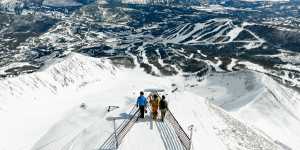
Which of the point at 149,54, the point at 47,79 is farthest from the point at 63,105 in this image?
the point at 149,54

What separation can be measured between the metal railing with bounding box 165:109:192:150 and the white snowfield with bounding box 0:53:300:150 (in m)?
0.64

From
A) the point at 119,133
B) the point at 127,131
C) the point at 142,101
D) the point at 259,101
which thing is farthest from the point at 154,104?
the point at 259,101

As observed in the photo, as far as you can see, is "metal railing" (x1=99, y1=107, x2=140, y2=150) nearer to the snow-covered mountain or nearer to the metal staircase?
the metal staircase

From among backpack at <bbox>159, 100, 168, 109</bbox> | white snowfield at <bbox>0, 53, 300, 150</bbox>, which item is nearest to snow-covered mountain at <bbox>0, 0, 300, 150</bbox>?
white snowfield at <bbox>0, 53, 300, 150</bbox>

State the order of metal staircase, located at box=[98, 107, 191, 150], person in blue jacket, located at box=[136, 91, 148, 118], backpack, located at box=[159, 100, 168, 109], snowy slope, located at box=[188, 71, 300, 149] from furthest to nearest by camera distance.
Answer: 1. snowy slope, located at box=[188, 71, 300, 149]
2. backpack, located at box=[159, 100, 168, 109]
3. person in blue jacket, located at box=[136, 91, 148, 118]
4. metal staircase, located at box=[98, 107, 191, 150]

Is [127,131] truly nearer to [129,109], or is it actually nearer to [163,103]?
[163,103]

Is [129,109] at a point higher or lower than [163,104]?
lower

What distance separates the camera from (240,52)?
641 feet

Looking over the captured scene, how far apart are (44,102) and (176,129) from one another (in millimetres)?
Answer: 55788

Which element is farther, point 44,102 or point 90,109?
point 44,102

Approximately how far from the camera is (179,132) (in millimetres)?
35312

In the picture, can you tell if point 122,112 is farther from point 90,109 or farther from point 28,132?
point 28,132

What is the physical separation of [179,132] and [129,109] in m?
8.73

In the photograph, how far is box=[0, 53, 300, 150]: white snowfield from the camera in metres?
35.9
